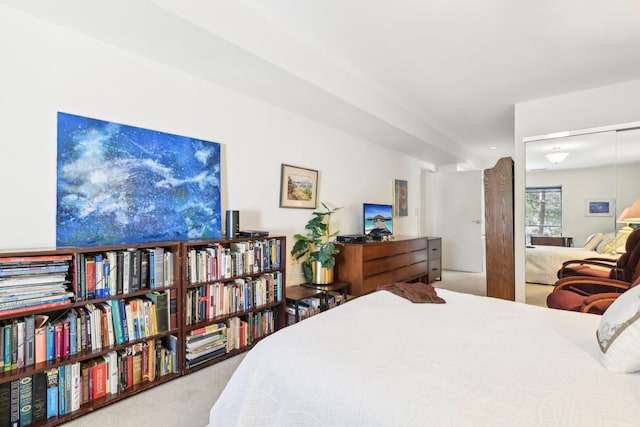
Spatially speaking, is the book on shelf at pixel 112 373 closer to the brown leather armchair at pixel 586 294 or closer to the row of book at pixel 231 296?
the row of book at pixel 231 296

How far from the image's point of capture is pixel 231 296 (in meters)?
2.53

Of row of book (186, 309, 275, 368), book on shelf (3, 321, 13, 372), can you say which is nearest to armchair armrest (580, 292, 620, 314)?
row of book (186, 309, 275, 368)

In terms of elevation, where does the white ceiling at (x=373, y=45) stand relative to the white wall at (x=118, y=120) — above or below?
above

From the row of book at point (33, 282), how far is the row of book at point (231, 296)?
74 cm

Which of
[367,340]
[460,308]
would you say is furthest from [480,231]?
[367,340]

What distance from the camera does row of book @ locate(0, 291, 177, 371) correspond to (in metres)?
1.63

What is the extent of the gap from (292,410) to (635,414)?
1004 millimetres

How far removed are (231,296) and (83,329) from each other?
96 cm

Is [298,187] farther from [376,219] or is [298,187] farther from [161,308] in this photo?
[161,308]

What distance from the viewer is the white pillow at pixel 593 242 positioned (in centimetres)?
332

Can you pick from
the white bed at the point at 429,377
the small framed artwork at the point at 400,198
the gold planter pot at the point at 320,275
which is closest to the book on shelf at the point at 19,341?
the white bed at the point at 429,377

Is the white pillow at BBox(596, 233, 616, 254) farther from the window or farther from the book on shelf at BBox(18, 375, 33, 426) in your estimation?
the book on shelf at BBox(18, 375, 33, 426)

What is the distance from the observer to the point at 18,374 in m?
1.58

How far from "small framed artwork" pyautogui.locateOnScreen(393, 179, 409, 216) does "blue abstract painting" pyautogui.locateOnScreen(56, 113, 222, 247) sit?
3.44 metres
